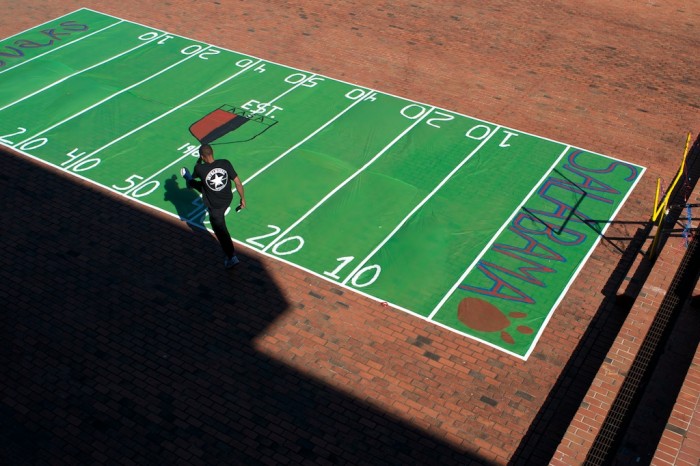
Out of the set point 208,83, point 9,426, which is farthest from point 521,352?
point 208,83

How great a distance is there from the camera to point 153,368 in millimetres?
11352

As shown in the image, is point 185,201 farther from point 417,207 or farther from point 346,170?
point 417,207

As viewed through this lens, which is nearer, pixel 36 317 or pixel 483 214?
pixel 36 317

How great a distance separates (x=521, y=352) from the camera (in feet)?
38.8

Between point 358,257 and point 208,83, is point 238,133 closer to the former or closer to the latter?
point 208,83

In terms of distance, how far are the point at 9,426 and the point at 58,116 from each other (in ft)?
30.6

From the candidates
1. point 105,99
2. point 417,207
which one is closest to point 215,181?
point 417,207

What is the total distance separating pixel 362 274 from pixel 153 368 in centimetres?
383

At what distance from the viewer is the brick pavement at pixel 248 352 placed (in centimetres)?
1034

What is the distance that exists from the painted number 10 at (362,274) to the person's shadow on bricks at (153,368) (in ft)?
3.55

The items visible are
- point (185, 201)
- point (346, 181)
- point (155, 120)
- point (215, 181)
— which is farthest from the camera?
point (155, 120)

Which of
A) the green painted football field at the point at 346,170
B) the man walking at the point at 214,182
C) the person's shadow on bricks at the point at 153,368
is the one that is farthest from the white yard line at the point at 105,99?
the man walking at the point at 214,182

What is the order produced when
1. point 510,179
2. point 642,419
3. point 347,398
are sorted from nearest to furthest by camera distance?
1. point 642,419
2. point 347,398
3. point 510,179

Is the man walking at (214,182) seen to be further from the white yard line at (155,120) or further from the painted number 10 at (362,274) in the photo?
the white yard line at (155,120)
